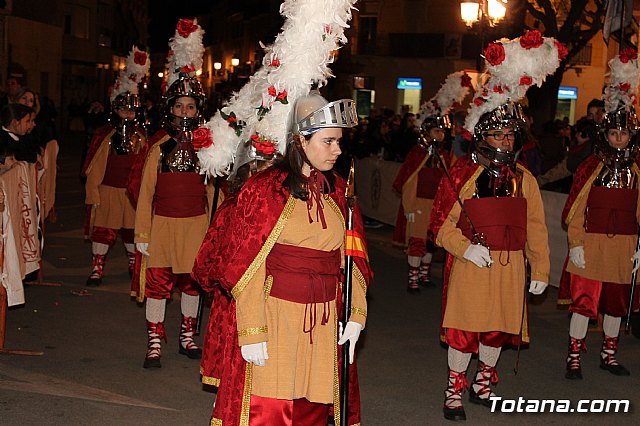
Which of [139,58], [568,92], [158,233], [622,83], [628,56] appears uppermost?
[568,92]

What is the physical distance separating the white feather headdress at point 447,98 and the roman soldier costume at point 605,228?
3821mm

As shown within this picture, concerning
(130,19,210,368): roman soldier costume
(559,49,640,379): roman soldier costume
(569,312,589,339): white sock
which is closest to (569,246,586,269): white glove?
(559,49,640,379): roman soldier costume

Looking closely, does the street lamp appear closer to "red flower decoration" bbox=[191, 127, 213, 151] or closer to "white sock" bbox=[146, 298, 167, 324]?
"white sock" bbox=[146, 298, 167, 324]

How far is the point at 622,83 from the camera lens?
26.3 ft

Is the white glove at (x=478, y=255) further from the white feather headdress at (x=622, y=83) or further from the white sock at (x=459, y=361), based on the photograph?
the white feather headdress at (x=622, y=83)

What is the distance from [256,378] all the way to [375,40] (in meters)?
40.7

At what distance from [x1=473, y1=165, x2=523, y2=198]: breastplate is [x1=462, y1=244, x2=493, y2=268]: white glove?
1.45 ft

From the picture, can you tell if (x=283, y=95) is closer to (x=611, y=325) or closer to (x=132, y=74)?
(x=611, y=325)

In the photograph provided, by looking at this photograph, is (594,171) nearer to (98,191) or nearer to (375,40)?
(98,191)

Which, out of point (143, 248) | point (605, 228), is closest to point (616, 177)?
point (605, 228)

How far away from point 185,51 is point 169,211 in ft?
4.76

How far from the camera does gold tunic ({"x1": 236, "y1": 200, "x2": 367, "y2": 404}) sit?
4660 millimetres

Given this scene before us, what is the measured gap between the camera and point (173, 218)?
771cm

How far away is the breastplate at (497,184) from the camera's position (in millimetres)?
6578
